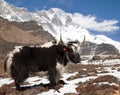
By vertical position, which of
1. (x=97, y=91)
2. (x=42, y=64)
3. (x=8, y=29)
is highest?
(x=8, y=29)

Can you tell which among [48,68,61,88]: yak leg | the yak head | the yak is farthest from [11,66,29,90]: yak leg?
the yak head

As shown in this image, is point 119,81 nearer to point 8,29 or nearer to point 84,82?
point 84,82

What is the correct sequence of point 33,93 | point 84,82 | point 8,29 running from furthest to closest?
1. point 8,29
2. point 84,82
3. point 33,93

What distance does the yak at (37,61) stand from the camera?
58.2ft

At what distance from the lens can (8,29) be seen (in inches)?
7219

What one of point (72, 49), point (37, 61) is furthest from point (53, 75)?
point (72, 49)

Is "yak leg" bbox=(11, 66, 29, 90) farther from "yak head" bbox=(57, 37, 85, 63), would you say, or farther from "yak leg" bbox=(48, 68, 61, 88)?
"yak head" bbox=(57, 37, 85, 63)

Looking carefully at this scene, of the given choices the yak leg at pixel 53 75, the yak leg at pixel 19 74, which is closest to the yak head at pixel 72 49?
the yak leg at pixel 53 75

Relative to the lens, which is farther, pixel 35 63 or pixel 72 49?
pixel 72 49

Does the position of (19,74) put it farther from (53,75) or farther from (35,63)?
(53,75)

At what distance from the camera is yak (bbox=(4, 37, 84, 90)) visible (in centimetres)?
1775

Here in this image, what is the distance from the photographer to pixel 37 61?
17.8m

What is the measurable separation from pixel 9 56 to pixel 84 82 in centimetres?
401

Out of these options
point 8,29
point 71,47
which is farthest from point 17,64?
point 8,29
